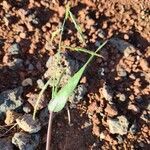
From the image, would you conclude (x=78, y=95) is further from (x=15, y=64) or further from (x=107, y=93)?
(x=15, y=64)

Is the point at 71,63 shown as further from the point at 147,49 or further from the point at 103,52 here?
the point at 147,49

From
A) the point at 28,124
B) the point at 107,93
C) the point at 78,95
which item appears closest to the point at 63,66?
the point at 78,95

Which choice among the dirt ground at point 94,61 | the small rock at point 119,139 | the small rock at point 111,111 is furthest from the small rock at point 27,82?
the small rock at point 119,139

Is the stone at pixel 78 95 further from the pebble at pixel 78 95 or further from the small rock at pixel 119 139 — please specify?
the small rock at pixel 119 139

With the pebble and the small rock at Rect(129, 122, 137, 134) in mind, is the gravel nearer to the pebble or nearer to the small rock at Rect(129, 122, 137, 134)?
the pebble

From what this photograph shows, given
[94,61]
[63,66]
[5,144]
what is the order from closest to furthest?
1. [5,144]
2. [63,66]
3. [94,61]

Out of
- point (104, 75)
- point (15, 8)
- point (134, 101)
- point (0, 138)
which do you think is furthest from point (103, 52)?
point (0, 138)
